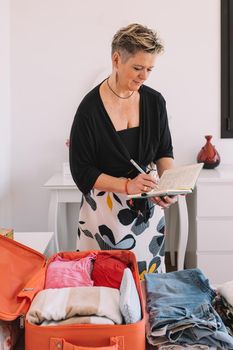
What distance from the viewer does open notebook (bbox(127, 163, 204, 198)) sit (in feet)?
4.56

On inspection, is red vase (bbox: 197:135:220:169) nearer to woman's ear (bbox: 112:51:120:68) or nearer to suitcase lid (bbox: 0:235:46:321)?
woman's ear (bbox: 112:51:120:68)

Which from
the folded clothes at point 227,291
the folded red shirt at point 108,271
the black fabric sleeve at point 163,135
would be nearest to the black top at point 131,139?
the black fabric sleeve at point 163,135

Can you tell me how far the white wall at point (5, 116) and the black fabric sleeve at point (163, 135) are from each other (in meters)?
1.58

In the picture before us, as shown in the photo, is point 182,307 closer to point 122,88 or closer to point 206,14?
point 122,88

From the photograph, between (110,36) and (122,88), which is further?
(110,36)

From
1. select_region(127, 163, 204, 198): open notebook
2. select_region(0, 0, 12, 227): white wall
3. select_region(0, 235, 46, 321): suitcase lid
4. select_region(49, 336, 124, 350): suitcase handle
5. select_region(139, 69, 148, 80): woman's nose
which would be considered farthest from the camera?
select_region(0, 0, 12, 227): white wall

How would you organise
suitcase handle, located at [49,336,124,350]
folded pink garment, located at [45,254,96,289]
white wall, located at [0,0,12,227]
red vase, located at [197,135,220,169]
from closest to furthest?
suitcase handle, located at [49,336,124,350]
folded pink garment, located at [45,254,96,289]
white wall, located at [0,0,12,227]
red vase, located at [197,135,220,169]

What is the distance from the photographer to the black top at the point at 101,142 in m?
1.58

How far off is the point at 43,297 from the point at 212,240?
198cm

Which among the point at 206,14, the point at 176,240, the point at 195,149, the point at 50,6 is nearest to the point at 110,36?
the point at 50,6

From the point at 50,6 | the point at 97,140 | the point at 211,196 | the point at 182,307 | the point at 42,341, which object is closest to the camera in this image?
the point at 42,341

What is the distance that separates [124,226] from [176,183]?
32 cm

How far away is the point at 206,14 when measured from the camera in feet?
10.2

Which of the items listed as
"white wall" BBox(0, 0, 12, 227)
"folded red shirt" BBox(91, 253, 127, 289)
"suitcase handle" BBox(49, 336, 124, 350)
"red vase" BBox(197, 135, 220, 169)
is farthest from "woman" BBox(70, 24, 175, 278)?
"white wall" BBox(0, 0, 12, 227)
